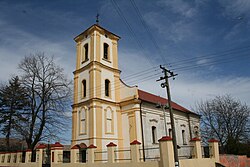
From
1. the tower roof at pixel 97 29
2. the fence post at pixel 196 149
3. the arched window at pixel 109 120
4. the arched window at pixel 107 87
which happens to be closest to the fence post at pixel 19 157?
the arched window at pixel 109 120

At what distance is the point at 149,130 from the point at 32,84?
12675 mm

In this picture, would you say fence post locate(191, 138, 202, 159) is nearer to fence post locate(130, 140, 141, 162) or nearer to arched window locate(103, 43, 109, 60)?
fence post locate(130, 140, 141, 162)

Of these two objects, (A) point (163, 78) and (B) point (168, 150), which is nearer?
(B) point (168, 150)

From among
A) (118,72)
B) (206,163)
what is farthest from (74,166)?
(118,72)

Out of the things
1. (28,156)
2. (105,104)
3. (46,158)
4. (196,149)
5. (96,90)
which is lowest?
(46,158)

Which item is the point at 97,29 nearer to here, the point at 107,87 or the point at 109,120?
the point at 107,87

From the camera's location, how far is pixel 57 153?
17.2 metres

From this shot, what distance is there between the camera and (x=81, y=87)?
2272cm

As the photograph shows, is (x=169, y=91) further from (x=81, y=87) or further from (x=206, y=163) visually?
(x=81, y=87)

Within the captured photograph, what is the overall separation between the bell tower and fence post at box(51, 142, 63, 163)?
9.09 ft

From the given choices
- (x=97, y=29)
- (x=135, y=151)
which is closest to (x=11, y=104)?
(x=97, y=29)

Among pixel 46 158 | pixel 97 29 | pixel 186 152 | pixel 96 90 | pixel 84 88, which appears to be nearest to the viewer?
pixel 46 158

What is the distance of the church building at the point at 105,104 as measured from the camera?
20237 mm

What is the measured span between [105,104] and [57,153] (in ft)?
20.7
